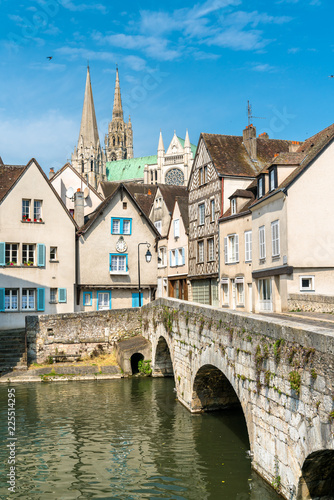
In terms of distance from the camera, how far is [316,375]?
659 cm

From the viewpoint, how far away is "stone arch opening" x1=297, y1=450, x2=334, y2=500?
7043 mm

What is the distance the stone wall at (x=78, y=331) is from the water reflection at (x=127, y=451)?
5.78 m

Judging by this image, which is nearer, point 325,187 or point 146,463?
point 146,463

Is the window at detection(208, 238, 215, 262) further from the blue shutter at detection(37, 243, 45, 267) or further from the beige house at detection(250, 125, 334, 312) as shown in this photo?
the blue shutter at detection(37, 243, 45, 267)

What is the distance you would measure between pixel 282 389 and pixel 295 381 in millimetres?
625

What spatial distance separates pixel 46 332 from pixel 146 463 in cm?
1400

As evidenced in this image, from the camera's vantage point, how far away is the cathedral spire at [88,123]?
10106 cm

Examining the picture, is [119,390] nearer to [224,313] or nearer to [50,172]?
[224,313]

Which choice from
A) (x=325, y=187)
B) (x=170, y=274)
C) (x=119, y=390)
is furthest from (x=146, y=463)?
(x=170, y=274)

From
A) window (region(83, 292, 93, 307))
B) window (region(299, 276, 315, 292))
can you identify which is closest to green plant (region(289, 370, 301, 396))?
window (region(299, 276, 315, 292))

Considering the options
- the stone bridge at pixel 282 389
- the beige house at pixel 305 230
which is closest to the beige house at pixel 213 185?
the beige house at pixel 305 230

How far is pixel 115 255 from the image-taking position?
29.2 m

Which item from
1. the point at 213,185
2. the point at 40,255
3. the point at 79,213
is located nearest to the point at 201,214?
the point at 213,185

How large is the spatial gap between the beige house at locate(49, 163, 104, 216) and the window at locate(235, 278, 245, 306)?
47.3 ft
